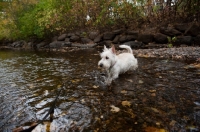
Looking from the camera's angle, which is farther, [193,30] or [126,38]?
[126,38]

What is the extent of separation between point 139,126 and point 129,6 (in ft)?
53.3

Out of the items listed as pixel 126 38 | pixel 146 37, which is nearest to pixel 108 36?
pixel 126 38

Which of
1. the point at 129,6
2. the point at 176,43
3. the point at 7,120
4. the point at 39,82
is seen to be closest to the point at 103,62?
the point at 39,82

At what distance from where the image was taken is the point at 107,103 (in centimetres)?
391

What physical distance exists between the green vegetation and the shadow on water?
34.4 ft

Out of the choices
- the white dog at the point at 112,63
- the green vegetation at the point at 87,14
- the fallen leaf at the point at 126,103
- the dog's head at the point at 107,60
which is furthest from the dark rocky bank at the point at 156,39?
the fallen leaf at the point at 126,103

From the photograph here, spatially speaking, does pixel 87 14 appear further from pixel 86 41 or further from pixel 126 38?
pixel 126 38

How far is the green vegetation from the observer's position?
51.7 ft

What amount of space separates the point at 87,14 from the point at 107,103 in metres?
19.6

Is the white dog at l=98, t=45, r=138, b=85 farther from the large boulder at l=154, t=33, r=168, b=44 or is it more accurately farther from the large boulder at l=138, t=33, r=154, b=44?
the large boulder at l=138, t=33, r=154, b=44

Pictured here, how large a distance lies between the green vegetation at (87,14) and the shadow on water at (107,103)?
1047cm

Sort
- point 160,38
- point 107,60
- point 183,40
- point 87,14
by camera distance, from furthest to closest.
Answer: point 87,14
point 160,38
point 183,40
point 107,60

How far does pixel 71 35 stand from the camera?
2277 cm

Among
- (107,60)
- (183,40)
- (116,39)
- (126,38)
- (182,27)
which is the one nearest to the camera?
(107,60)
